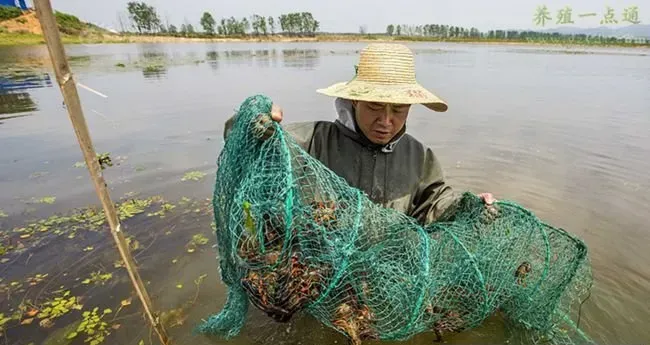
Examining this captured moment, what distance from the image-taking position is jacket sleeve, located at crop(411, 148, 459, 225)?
115 inches

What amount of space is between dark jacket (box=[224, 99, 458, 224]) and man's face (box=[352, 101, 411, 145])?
77 mm

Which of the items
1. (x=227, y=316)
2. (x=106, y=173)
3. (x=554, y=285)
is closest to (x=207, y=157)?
(x=106, y=173)

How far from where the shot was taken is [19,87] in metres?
14.4

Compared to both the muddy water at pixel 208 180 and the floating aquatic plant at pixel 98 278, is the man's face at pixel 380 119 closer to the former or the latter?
the muddy water at pixel 208 180

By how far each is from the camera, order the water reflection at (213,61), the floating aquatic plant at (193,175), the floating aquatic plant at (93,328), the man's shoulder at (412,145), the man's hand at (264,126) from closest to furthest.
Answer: the man's hand at (264,126) → the man's shoulder at (412,145) → the floating aquatic plant at (93,328) → the floating aquatic plant at (193,175) → the water reflection at (213,61)

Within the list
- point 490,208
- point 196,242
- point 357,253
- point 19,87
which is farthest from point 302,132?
point 19,87

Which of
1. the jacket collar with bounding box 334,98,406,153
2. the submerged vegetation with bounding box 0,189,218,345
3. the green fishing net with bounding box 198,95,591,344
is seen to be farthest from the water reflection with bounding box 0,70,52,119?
the green fishing net with bounding box 198,95,591,344

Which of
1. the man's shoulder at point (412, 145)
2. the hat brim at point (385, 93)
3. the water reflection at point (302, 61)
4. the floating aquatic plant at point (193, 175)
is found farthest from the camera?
the water reflection at point (302, 61)

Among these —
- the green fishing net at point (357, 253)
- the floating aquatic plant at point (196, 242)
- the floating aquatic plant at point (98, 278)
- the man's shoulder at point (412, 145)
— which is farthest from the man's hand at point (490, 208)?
the floating aquatic plant at point (98, 278)

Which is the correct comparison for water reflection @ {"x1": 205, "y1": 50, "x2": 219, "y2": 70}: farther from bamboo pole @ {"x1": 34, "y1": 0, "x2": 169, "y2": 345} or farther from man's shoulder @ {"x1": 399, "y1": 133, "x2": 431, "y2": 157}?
bamboo pole @ {"x1": 34, "y1": 0, "x2": 169, "y2": 345}

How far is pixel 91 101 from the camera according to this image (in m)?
12.8

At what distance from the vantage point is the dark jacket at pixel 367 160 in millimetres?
2861

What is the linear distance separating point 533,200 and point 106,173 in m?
7.23

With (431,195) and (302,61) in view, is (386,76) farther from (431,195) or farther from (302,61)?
(302,61)
